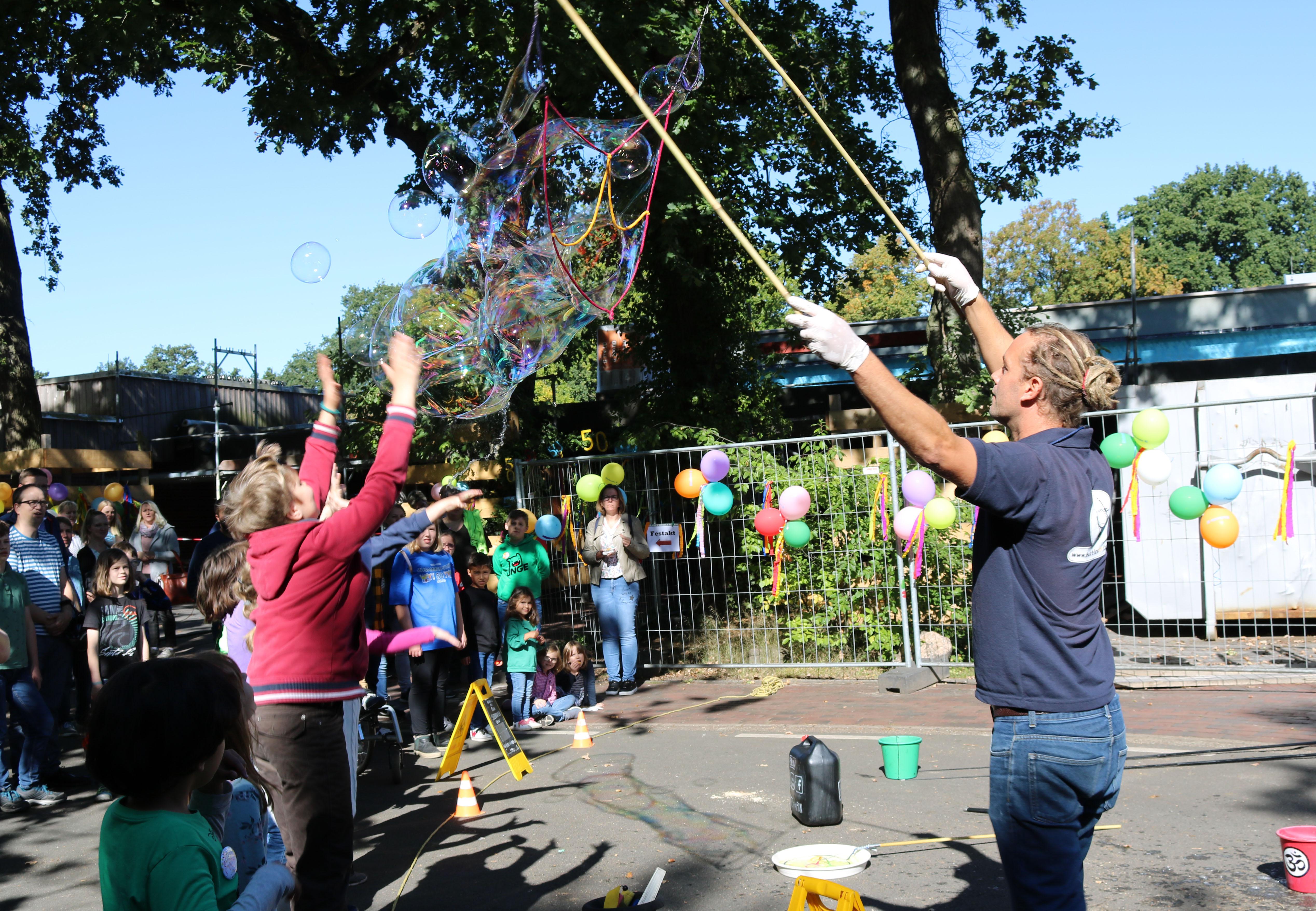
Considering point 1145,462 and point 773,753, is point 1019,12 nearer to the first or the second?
point 1145,462

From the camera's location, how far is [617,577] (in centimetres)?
1015

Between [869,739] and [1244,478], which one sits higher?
[1244,478]

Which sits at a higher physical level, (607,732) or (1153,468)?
(1153,468)

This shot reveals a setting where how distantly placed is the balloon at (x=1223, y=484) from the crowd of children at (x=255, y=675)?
20.2 feet

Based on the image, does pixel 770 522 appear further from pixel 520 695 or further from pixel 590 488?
pixel 520 695

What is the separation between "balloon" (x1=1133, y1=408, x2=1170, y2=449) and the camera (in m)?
8.02

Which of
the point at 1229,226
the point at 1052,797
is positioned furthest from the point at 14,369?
the point at 1229,226

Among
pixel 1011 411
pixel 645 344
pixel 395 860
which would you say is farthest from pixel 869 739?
pixel 645 344

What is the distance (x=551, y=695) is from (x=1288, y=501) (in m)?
6.89

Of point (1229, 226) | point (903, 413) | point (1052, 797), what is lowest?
point (1052, 797)

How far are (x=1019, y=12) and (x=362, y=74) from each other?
9297mm

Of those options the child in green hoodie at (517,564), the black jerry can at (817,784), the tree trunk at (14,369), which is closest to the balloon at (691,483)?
the child in green hoodie at (517,564)

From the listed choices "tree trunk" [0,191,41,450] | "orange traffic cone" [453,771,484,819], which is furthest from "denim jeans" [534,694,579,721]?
"tree trunk" [0,191,41,450]

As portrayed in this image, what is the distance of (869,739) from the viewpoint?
7.74 m
